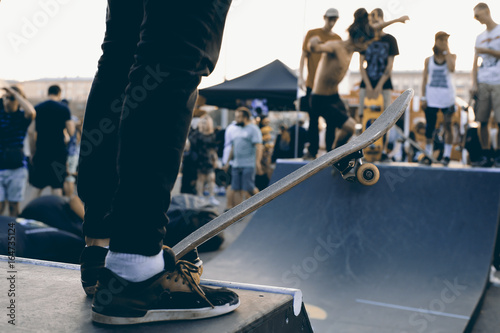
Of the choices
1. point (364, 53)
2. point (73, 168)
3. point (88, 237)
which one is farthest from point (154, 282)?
point (73, 168)

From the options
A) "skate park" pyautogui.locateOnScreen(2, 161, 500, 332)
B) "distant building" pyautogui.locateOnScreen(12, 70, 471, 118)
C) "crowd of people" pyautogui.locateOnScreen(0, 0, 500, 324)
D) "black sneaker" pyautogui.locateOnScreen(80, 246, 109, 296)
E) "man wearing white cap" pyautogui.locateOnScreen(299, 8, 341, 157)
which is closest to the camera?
"crowd of people" pyautogui.locateOnScreen(0, 0, 500, 324)

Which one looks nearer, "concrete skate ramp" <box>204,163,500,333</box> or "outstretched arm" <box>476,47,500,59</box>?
"concrete skate ramp" <box>204,163,500,333</box>

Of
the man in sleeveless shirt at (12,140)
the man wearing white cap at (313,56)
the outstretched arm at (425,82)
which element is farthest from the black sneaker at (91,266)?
the outstretched arm at (425,82)

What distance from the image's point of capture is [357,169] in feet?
4.83

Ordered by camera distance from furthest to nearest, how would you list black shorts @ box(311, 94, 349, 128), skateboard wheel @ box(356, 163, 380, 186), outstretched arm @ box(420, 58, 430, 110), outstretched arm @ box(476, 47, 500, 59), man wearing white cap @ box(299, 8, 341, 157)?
1. outstretched arm @ box(420, 58, 430, 110)
2. man wearing white cap @ box(299, 8, 341, 157)
3. black shorts @ box(311, 94, 349, 128)
4. outstretched arm @ box(476, 47, 500, 59)
5. skateboard wheel @ box(356, 163, 380, 186)

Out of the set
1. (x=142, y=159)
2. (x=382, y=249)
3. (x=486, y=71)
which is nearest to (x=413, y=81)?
(x=486, y=71)

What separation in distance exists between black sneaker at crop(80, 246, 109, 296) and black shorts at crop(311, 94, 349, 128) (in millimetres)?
4674

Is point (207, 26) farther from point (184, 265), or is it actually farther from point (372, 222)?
point (372, 222)


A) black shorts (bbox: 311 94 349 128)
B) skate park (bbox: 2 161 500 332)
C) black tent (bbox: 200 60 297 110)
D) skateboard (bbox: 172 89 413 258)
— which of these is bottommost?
skate park (bbox: 2 161 500 332)

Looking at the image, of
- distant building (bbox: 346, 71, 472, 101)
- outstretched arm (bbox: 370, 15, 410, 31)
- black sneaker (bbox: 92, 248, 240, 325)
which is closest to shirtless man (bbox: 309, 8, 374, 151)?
outstretched arm (bbox: 370, 15, 410, 31)

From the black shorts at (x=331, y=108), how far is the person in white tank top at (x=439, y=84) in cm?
180

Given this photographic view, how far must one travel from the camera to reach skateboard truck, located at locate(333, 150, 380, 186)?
145cm

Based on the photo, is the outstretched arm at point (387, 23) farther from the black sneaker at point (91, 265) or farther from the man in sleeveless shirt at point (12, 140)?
the black sneaker at point (91, 265)

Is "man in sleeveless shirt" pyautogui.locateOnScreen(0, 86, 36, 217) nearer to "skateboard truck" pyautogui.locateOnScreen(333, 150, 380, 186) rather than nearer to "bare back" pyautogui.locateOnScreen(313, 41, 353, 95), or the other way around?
"bare back" pyautogui.locateOnScreen(313, 41, 353, 95)
